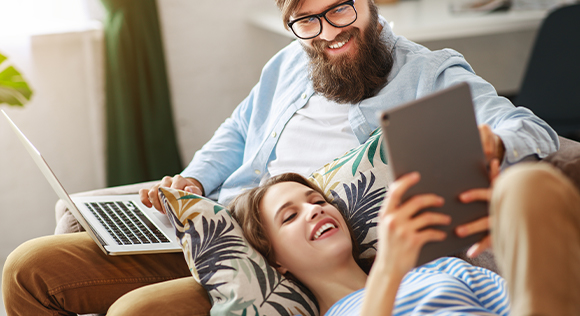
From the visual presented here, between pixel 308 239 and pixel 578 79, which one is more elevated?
pixel 308 239

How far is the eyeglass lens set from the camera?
1.37m

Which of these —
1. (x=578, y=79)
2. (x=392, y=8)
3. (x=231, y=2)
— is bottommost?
(x=578, y=79)

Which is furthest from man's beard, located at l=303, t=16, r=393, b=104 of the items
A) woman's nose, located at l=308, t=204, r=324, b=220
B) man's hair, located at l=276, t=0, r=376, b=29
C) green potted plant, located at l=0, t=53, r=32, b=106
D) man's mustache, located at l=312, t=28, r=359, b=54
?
green potted plant, located at l=0, t=53, r=32, b=106

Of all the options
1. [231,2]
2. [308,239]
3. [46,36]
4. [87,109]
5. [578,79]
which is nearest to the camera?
[308,239]

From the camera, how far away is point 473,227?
2.45ft

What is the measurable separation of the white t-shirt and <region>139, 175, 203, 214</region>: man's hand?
22 centimetres

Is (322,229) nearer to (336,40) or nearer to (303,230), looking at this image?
(303,230)

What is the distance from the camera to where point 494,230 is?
0.67 meters

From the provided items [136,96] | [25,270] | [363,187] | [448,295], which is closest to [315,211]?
[363,187]

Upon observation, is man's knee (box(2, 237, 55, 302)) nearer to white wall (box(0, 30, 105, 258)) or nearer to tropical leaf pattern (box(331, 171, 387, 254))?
tropical leaf pattern (box(331, 171, 387, 254))

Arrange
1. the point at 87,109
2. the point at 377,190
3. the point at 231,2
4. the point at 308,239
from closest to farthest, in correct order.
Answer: the point at 308,239, the point at 377,190, the point at 87,109, the point at 231,2

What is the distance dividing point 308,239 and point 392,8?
2.14 meters

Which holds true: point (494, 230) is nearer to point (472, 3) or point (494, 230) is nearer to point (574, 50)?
point (574, 50)

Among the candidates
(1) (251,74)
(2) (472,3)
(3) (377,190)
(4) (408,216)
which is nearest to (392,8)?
(2) (472,3)
